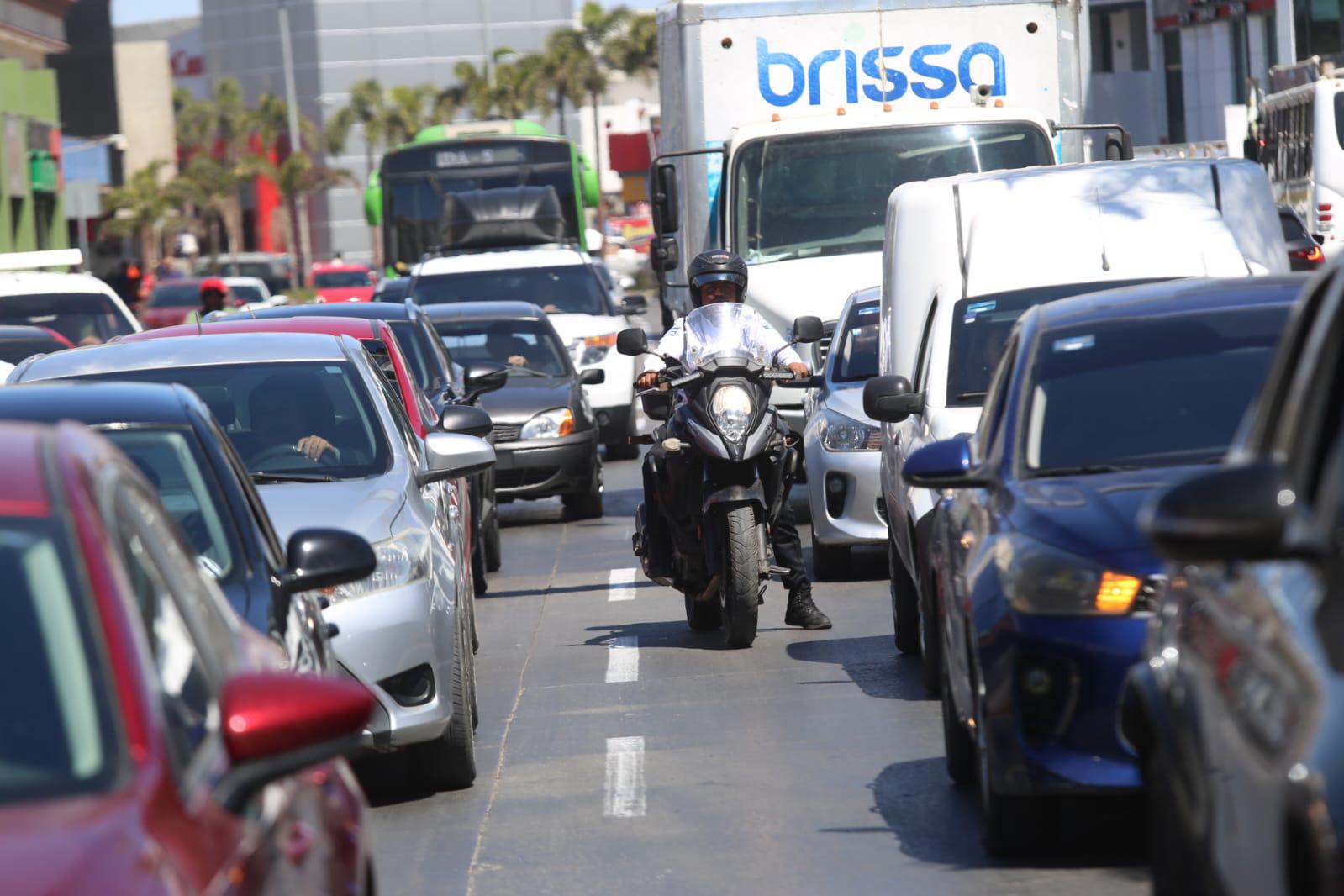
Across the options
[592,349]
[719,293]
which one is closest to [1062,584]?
[719,293]

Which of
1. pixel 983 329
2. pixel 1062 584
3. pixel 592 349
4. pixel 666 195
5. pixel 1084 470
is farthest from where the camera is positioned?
pixel 592 349

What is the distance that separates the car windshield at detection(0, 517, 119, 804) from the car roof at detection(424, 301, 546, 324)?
15.3 meters

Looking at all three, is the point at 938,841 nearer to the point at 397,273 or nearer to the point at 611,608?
the point at 611,608

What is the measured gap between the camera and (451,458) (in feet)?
29.7

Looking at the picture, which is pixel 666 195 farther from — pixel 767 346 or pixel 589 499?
pixel 767 346

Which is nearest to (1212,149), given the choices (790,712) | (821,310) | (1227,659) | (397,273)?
(397,273)

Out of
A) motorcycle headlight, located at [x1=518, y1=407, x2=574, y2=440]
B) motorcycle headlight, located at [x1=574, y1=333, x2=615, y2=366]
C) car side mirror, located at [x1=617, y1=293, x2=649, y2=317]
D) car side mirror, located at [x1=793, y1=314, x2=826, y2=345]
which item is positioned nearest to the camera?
car side mirror, located at [x1=793, y1=314, x2=826, y2=345]

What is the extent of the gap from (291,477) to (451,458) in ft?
2.08

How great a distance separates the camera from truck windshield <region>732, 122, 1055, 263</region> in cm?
1745

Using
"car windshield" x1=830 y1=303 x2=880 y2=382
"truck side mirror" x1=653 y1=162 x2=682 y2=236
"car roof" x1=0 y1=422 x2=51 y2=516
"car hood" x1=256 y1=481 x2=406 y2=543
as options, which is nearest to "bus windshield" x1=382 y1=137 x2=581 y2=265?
"truck side mirror" x1=653 y1=162 x2=682 y2=236

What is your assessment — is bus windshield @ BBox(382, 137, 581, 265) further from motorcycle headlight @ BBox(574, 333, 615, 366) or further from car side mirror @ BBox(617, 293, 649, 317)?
motorcycle headlight @ BBox(574, 333, 615, 366)

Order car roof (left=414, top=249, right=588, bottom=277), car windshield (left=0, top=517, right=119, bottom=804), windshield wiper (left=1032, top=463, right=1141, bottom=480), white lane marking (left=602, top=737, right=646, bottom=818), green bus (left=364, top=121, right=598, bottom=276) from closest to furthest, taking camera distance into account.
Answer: car windshield (left=0, top=517, right=119, bottom=804) → windshield wiper (left=1032, top=463, right=1141, bottom=480) → white lane marking (left=602, top=737, right=646, bottom=818) → car roof (left=414, top=249, right=588, bottom=277) → green bus (left=364, top=121, right=598, bottom=276)

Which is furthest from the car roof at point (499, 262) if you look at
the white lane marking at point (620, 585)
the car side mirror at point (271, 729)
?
the car side mirror at point (271, 729)

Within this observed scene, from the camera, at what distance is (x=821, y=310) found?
55.8 feet
